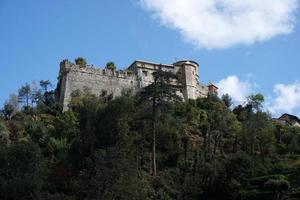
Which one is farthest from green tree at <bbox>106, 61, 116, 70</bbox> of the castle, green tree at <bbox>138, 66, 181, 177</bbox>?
green tree at <bbox>138, 66, 181, 177</bbox>

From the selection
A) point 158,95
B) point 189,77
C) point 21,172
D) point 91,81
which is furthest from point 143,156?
point 189,77

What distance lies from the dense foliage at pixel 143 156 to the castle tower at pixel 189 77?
1247 cm

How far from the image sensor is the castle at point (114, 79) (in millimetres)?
72250

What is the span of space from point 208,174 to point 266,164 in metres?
7.42

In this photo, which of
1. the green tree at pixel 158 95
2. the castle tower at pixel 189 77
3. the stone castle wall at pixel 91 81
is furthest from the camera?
the castle tower at pixel 189 77

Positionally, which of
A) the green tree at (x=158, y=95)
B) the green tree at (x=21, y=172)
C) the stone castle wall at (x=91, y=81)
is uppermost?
the stone castle wall at (x=91, y=81)

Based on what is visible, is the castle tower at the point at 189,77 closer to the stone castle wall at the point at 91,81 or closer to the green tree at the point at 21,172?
the stone castle wall at the point at 91,81

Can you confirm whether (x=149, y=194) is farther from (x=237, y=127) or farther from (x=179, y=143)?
(x=237, y=127)

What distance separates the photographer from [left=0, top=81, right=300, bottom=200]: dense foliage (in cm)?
3734

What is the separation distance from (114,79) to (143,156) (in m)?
27.3

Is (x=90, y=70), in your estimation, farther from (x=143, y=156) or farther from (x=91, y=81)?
(x=143, y=156)

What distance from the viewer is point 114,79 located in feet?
246

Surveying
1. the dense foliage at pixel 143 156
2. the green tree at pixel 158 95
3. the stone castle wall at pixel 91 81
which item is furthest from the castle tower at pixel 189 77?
Answer: the green tree at pixel 158 95

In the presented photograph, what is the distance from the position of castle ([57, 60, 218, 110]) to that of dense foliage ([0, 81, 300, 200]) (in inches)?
347
